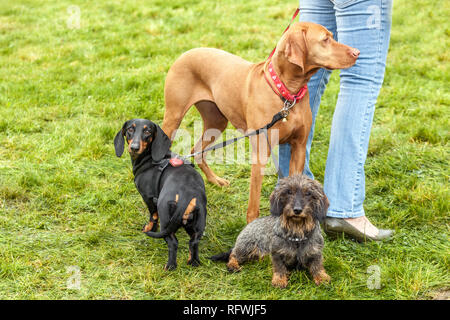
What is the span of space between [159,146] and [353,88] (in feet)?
4.89

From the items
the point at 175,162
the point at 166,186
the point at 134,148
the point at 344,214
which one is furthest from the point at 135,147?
the point at 344,214

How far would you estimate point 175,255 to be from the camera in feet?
10.5

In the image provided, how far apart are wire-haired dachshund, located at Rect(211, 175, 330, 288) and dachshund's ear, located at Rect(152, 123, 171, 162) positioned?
3.37 ft

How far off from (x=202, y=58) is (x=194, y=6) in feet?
18.5

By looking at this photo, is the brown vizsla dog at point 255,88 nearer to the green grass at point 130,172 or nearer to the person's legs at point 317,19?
the person's legs at point 317,19

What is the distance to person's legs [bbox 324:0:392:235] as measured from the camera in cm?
314

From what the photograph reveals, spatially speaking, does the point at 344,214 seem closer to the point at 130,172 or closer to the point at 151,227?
the point at 151,227

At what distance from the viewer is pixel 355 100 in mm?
3297

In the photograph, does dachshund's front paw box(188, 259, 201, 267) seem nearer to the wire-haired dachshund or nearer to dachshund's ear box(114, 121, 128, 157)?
the wire-haired dachshund

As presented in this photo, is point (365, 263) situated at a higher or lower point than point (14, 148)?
lower

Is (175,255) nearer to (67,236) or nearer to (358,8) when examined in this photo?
(67,236)

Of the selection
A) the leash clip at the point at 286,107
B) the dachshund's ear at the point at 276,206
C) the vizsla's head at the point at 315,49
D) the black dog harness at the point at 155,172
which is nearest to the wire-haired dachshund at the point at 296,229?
the dachshund's ear at the point at 276,206

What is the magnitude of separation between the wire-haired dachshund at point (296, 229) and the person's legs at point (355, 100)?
49 cm

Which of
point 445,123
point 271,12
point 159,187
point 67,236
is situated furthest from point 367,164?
point 271,12
